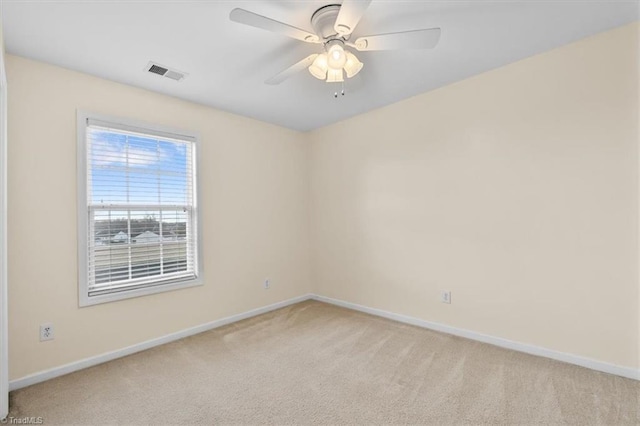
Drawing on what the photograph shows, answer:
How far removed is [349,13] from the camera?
63.0 inches

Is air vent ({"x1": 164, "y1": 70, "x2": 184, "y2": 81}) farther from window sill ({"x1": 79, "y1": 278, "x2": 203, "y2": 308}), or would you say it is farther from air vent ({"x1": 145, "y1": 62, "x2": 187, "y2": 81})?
window sill ({"x1": 79, "y1": 278, "x2": 203, "y2": 308})

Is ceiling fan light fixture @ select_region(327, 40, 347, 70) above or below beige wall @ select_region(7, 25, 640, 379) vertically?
above

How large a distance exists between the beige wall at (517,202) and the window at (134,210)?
203 cm

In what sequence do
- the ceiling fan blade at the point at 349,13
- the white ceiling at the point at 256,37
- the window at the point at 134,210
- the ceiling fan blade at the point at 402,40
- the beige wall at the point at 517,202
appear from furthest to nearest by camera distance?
1. the window at the point at 134,210
2. the beige wall at the point at 517,202
3. the white ceiling at the point at 256,37
4. the ceiling fan blade at the point at 402,40
5. the ceiling fan blade at the point at 349,13

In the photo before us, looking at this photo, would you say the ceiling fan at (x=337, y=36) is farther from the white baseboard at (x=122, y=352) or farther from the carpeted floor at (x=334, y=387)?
the white baseboard at (x=122, y=352)

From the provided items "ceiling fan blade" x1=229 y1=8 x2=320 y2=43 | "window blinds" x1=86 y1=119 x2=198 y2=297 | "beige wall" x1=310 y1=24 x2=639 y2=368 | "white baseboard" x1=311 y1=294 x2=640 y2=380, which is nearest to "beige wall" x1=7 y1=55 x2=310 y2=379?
"window blinds" x1=86 y1=119 x2=198 y2=297

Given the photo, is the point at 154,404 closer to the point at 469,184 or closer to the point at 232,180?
the point at 232,180

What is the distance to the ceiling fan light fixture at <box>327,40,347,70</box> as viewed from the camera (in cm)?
196

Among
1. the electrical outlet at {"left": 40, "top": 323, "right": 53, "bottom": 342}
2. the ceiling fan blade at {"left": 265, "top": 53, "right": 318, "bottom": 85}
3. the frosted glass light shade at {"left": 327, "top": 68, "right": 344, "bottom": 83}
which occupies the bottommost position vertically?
the electrical outlet at {"left": 40, "top": 323, "right": 53, "bottom": 342}

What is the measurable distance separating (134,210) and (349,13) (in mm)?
Result: 2516

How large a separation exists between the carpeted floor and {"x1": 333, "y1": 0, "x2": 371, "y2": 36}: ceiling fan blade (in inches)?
90.0

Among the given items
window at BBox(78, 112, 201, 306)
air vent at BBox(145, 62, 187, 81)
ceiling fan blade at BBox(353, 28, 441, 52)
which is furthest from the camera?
window at BBox(78, 112, 201, 306)

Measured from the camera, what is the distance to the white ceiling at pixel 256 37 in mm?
1882

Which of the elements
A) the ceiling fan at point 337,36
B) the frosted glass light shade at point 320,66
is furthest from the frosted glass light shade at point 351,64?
the frosted glass light shade at point 320,66
